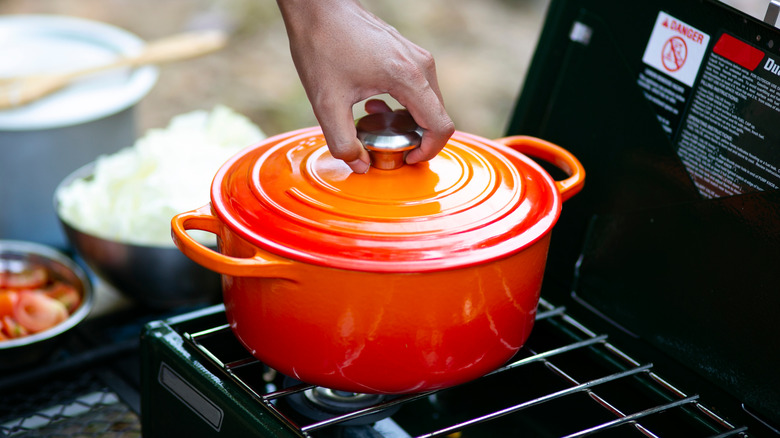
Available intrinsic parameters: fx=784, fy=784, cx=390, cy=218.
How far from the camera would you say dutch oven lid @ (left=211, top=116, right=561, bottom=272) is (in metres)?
0.80

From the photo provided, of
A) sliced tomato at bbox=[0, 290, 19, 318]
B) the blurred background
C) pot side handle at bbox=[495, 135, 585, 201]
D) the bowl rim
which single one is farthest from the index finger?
the blurred background

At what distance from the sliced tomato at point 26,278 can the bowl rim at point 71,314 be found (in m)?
0.03

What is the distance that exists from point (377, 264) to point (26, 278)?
39.8 inches

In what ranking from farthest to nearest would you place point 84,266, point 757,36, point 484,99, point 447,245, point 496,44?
point 496,44, point 484,99, point 84,266, point 757,36, point 447,245

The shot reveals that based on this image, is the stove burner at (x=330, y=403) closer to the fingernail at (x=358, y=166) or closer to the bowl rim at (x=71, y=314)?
the fingernail at (x=358, y=166)

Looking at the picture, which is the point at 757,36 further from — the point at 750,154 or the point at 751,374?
the point at 751,374

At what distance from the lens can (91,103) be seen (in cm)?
176

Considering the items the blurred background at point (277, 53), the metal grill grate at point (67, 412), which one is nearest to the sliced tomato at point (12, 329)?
the metal grill grate at point (67, 412)

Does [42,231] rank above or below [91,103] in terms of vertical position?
below

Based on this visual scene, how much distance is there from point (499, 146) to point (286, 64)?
3290mm

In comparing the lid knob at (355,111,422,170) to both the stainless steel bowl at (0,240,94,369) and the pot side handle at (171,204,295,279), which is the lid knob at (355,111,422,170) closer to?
the pot side handle at (171,204,295,279)

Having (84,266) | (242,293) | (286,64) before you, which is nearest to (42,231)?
(84,266)

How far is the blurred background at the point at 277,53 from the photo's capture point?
380 centimetres

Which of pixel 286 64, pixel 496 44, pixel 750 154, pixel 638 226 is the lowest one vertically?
pixel 286 64
